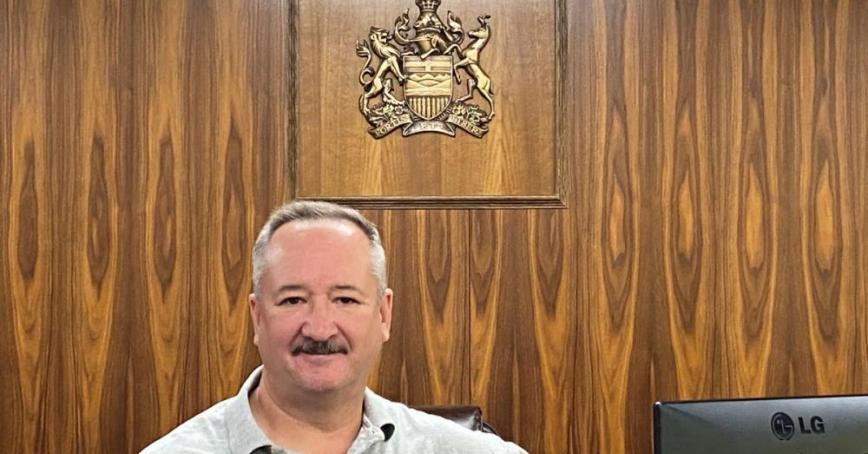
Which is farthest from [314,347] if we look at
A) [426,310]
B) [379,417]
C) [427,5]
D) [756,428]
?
[427,5]

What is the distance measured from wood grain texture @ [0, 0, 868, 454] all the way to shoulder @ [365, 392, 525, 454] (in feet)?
4.37

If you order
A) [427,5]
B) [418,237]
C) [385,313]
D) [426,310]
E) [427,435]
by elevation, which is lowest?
[427,435]

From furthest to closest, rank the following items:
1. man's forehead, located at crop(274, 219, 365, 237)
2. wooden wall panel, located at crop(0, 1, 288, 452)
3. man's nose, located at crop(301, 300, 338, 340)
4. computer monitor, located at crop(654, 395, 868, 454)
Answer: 1. wooden wall panel, located at crop(0, 1, 288, 452)
2. man's forehead, located at crop(274, 219, 365, 237)
3. man's nose, located at crop(301, 300, 338, 340)
4. computer monitor, located at crop(654, 395, 868, 454)

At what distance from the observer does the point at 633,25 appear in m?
3.40

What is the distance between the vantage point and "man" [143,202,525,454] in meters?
1.82

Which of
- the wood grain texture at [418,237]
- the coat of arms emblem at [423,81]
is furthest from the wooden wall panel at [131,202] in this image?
the coat of arms emblem at [423,81]

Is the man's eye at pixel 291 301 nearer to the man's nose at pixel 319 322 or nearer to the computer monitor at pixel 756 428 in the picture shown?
the man's nose at pixel 319 322

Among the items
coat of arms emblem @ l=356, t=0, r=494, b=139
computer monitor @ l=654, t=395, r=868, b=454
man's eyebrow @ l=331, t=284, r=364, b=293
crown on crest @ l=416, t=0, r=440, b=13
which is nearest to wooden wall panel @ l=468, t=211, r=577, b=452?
coat of arms emblem @ l=356, t=0, r=494, b=139

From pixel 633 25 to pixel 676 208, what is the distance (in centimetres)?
59

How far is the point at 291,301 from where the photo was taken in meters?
1.84

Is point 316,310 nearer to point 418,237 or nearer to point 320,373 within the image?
point 320,373

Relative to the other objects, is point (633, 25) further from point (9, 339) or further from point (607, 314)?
point (9, 339)

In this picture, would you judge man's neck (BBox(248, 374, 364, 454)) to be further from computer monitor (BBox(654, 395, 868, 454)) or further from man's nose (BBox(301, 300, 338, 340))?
computer monitor (BBox(654, 395, 868, 454))

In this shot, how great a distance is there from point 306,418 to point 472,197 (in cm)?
157
